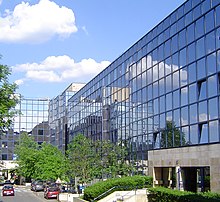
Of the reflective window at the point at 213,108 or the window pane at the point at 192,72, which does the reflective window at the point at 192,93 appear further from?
the reflective window at the point at 213,108

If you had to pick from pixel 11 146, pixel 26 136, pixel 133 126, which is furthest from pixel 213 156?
pixel 11 146

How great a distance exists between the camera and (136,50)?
41.3 meters

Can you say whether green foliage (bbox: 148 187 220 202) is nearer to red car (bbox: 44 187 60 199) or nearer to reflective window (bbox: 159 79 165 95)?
reflective window (bbox: 159 79 165 95)

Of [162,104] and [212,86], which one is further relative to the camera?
[162,104]

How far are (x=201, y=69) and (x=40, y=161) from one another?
43225 millimetres

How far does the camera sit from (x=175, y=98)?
1240 inches

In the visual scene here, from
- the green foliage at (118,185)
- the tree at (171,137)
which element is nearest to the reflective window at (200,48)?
the tree at (171,137)

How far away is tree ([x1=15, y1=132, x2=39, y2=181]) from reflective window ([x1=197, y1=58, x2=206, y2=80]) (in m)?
46.3

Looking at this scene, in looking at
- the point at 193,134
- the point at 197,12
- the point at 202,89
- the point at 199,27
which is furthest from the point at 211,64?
the point at 193,134

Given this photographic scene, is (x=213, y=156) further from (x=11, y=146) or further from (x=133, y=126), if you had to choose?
(x=11, y=146)

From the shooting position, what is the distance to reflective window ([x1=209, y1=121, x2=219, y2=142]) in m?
25.4

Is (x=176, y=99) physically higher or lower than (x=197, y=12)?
lower

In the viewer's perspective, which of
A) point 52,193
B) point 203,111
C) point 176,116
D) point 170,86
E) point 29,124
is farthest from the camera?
point 29,124

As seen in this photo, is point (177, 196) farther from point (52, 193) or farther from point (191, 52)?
point (52, 193)
